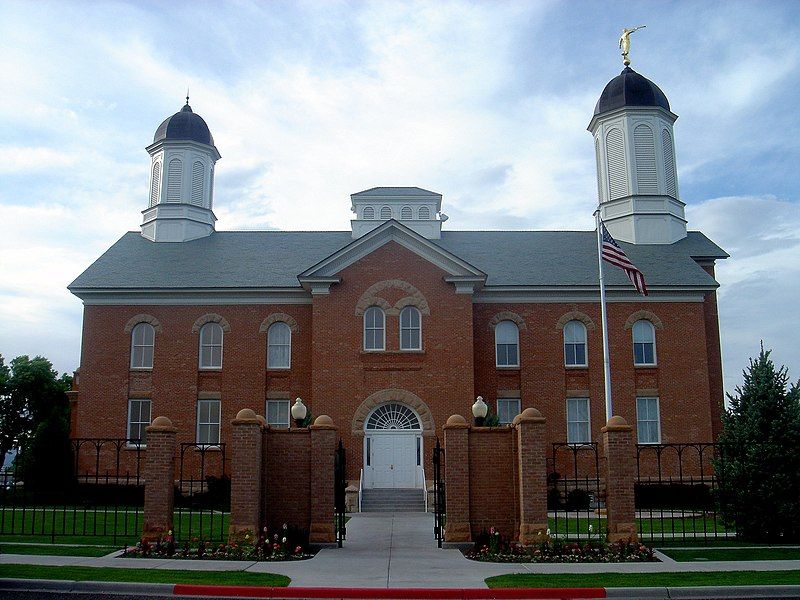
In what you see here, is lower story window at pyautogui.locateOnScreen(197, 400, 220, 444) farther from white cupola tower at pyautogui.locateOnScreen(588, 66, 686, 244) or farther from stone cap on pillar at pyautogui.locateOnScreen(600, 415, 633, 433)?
white cupola tower at pyautogui.locateOnScreen(588, 66, 686, 244)

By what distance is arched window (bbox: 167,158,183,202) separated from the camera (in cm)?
3925

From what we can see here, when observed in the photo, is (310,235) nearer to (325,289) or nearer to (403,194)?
(403,194)

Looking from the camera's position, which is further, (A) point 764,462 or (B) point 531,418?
(A) point 764,462

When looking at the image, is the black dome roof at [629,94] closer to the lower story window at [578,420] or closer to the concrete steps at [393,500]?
the lower story window at [578,420]

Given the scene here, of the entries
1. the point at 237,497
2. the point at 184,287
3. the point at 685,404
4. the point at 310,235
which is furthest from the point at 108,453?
the point at 685,404

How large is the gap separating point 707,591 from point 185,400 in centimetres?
2422

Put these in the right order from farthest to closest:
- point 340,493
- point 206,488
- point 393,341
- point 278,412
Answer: point 278,412 < point 206,488 < point 393,341 < point 340,493

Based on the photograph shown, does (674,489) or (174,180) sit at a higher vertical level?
(174,180)

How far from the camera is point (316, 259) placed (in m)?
35.5

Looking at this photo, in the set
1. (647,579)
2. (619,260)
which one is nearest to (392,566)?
(647,579)

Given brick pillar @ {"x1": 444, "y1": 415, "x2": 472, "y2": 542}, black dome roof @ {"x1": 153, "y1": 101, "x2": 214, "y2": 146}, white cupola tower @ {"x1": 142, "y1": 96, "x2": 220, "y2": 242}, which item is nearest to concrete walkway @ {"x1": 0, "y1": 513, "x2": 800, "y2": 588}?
brick pillar @ {"x1": 444, "y1": 415, "x2": 472, "y2": 542}

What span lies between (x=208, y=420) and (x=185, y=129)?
15.8 metres

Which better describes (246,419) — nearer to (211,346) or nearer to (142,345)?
(211,346)

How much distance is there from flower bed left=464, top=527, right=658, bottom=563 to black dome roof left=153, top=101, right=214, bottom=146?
2982 cm
